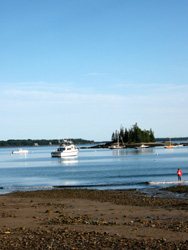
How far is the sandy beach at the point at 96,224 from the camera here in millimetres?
16547

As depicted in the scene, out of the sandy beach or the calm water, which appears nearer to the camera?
the sandy beach

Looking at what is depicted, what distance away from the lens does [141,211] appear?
25672mm

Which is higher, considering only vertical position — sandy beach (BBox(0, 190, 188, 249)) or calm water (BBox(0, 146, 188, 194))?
sandy beach (BBox(0, 190, 188, 249))

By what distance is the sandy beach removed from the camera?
1655 cm

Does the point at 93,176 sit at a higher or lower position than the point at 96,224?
lower

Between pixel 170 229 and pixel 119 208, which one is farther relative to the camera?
pixel 119 208

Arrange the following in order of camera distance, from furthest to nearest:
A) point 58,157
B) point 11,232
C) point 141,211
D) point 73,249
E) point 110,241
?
point 58,157 < point 141,211 < point 11,232 < point 110,241 < point 73,249

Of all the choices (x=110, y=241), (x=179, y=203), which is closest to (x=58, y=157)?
(x=179, y=203)

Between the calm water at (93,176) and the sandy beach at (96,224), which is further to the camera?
the calm water at (93,176)

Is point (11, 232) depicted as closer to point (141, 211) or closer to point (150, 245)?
point (150, 245)

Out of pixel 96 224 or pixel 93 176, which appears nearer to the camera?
pixel 96 224

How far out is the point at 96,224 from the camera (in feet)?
68.0

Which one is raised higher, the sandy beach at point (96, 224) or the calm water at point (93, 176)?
the sandy beach at point (96, 224)

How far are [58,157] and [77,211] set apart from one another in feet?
427
